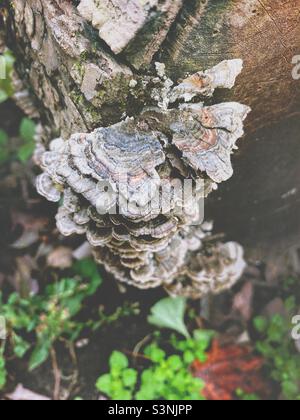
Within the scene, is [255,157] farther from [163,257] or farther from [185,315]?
[185,315]

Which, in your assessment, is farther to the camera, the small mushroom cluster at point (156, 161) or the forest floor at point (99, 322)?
the forest floor at point (99, 322)

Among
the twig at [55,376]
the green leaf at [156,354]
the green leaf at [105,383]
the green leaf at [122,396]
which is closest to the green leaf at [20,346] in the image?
the twig at [55,376]

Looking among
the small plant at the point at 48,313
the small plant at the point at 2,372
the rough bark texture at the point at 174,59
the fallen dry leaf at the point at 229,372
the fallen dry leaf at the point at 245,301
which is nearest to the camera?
the rough bark texture at the point at 174,59

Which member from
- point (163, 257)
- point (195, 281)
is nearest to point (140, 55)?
point (163, 257)

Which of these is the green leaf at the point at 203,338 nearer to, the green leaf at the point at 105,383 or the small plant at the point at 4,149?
the green leaf at the point at 105,383

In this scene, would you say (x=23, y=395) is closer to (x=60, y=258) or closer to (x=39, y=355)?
(x=39, y=355)

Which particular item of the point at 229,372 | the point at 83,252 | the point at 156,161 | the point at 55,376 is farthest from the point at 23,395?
the point at 156,161
